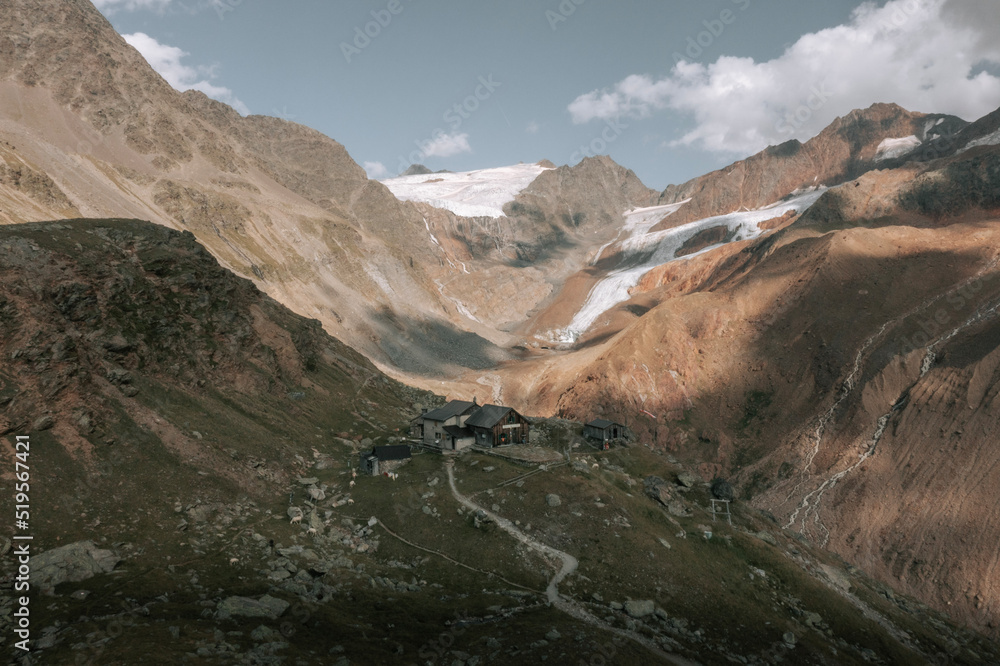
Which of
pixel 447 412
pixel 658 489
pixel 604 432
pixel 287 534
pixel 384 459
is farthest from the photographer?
pixel 604 432

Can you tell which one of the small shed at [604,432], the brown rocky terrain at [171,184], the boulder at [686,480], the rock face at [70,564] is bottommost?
the boulder at [686,480]

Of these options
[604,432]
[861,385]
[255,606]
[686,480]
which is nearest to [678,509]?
[686,480]

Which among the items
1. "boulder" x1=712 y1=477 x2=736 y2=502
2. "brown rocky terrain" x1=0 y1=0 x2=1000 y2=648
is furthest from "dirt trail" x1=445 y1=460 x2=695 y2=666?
"boulder" x1=712 y1=477 x2=736 y2=502

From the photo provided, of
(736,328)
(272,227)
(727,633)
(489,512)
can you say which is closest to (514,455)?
(489,512)

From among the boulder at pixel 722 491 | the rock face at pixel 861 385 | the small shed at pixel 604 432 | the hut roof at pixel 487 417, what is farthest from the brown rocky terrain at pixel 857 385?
the hut roof at pixel 487 417

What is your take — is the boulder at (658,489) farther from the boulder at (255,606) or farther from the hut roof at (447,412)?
the boulder at (255,606)

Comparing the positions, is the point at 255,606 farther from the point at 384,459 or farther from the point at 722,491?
the point at 722,491
